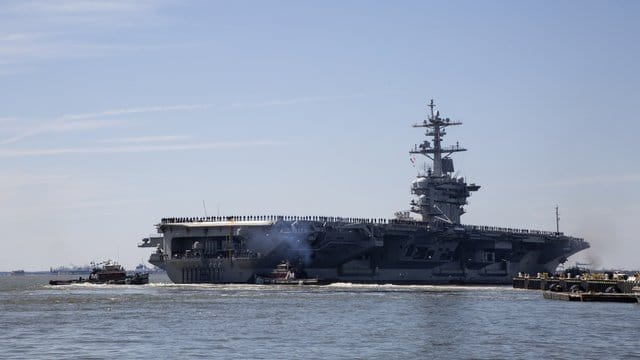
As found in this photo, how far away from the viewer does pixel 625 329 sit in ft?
133

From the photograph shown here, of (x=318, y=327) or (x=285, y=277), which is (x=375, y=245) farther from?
(x=318, y=327)

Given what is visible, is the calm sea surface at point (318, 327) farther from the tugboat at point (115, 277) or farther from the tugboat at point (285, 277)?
the tugboat at point (115, 277)

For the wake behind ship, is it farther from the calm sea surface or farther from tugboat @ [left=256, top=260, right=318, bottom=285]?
the calm sea surface

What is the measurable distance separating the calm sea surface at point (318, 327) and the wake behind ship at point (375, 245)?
13.1 metres

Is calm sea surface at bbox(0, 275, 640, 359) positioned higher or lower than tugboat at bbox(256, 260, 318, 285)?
lower

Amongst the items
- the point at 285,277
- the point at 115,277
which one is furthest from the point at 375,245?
the point at 115,277

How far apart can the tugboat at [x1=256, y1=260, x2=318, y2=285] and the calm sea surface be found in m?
11.4

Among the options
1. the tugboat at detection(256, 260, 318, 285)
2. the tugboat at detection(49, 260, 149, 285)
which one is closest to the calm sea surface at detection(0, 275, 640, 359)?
the tugboat at detection(256, 260, 318, 285)

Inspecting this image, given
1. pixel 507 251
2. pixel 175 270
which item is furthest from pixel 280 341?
pixel 507 251

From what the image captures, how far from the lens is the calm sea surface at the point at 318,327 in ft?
110

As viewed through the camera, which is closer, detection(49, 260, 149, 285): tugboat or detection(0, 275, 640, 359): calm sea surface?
detection(0, 275, 640, 359): calm sea surface

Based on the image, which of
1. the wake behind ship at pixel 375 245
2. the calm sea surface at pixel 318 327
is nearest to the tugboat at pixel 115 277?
the wake behind ship at pixel 375 245

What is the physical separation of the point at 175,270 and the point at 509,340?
46.0 metres

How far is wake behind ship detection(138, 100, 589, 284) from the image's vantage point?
3009 inches
